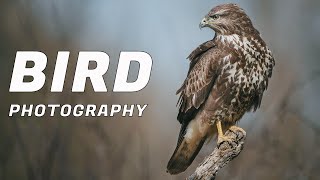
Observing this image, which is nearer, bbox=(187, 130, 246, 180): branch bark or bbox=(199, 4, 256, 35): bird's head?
bbox=(187, 130, 246, 180): branch bark

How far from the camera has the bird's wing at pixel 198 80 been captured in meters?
2.97

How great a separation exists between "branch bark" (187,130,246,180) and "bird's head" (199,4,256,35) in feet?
1.34

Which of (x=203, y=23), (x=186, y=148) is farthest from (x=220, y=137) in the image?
(x=203, y=23)

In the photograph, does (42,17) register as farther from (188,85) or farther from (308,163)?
(308,163)

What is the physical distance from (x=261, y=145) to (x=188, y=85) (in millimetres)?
348

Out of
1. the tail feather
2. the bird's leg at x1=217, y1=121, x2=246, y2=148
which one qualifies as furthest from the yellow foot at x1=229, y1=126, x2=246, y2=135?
the tail feather

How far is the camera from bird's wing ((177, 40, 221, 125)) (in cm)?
297

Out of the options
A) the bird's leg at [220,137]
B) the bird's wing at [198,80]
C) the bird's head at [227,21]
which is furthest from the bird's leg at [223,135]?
the bird's head at [227,21]

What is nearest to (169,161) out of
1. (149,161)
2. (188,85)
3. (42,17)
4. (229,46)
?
(149,161)

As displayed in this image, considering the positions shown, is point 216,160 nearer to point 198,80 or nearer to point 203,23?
point 198,80

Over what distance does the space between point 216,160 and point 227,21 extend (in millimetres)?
519

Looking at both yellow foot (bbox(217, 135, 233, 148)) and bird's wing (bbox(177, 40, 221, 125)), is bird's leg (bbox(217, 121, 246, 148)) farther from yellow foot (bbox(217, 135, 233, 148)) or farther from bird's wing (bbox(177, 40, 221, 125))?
bird's wing (bbox(177, 40, 221, 125))

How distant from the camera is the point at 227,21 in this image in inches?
118

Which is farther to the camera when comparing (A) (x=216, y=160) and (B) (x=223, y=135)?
(B) (x=223, y=135)
